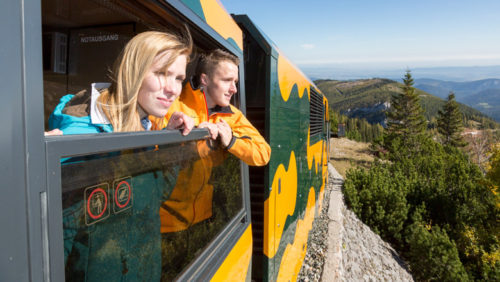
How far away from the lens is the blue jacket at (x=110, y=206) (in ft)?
2.69

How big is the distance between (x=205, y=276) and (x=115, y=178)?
74 centimetres

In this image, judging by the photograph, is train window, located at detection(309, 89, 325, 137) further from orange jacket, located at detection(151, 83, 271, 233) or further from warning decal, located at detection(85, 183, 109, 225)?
warning decal, located at detection(85, 183, 109, 225)

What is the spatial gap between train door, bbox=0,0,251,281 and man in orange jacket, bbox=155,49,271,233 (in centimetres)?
3

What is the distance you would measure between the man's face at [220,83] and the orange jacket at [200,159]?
0.06 meters

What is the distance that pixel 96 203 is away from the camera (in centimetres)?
87

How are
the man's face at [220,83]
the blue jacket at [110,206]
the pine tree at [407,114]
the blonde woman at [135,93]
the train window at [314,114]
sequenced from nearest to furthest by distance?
the blue jacket at [110,206]
the blonde woman at [135,93]
the man's face at [220,83]
the train window at [314,114]
the pine tree at [407,114]

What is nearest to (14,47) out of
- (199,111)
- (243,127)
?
(199,111)

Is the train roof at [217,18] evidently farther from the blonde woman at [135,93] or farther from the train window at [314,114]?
the train window at [314,114]

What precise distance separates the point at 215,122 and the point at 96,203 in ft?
3.61

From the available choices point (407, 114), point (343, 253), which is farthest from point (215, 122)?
point (407, 114)

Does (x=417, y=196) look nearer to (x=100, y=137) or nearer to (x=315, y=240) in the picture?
(x=315, y=240)

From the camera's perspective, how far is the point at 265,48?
8.87 feet

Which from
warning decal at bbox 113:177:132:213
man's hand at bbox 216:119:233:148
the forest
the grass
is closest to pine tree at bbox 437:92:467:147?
the grass

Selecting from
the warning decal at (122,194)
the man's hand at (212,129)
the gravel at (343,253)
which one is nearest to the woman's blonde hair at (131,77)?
the warning decal at (122,194)
